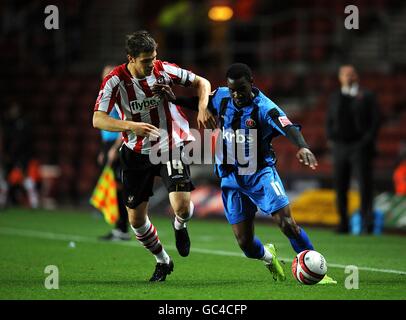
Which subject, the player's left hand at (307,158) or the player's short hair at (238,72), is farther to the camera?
the player's short hair at (238,72)

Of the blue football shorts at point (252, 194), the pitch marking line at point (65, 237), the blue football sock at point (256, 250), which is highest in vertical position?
the blue football shorts at point (252, 194)

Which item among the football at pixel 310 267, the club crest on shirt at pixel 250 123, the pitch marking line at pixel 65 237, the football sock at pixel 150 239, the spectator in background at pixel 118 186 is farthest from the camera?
the spectator in background at pixel 118 186

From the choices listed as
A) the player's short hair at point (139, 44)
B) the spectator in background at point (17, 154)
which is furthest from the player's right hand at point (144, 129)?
the spectator in background at point (17, 154)

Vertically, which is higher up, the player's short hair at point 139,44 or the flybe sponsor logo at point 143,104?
the player's short hair at point 139,44

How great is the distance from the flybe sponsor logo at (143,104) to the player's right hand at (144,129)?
1.46 feet

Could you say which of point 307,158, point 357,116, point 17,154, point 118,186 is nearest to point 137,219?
point 307,158

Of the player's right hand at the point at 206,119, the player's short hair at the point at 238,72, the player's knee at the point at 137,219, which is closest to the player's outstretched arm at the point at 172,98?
the player's right hand at the point at 206,119

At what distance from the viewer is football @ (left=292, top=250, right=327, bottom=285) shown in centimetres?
735

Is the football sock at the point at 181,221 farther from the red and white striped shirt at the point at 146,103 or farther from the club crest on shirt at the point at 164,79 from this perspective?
the club crest on shirt at the point at 164,79

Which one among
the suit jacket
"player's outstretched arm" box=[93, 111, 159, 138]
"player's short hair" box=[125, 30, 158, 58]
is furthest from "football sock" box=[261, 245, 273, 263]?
the suit jacket

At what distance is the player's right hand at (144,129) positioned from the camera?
24.7 ft

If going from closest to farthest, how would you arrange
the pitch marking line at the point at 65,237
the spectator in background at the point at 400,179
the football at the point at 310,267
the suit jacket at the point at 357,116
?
the football at the point at 310,267 < the pitch marking line at the point at 65,237 < the suit jacket at the point at 357,116 < the spectator in background at the point at 400,179

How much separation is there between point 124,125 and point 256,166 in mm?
1065

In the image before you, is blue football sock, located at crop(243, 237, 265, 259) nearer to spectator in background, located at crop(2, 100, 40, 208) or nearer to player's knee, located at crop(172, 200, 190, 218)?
player's knee, located at crop(172, 200, 190, 218)
